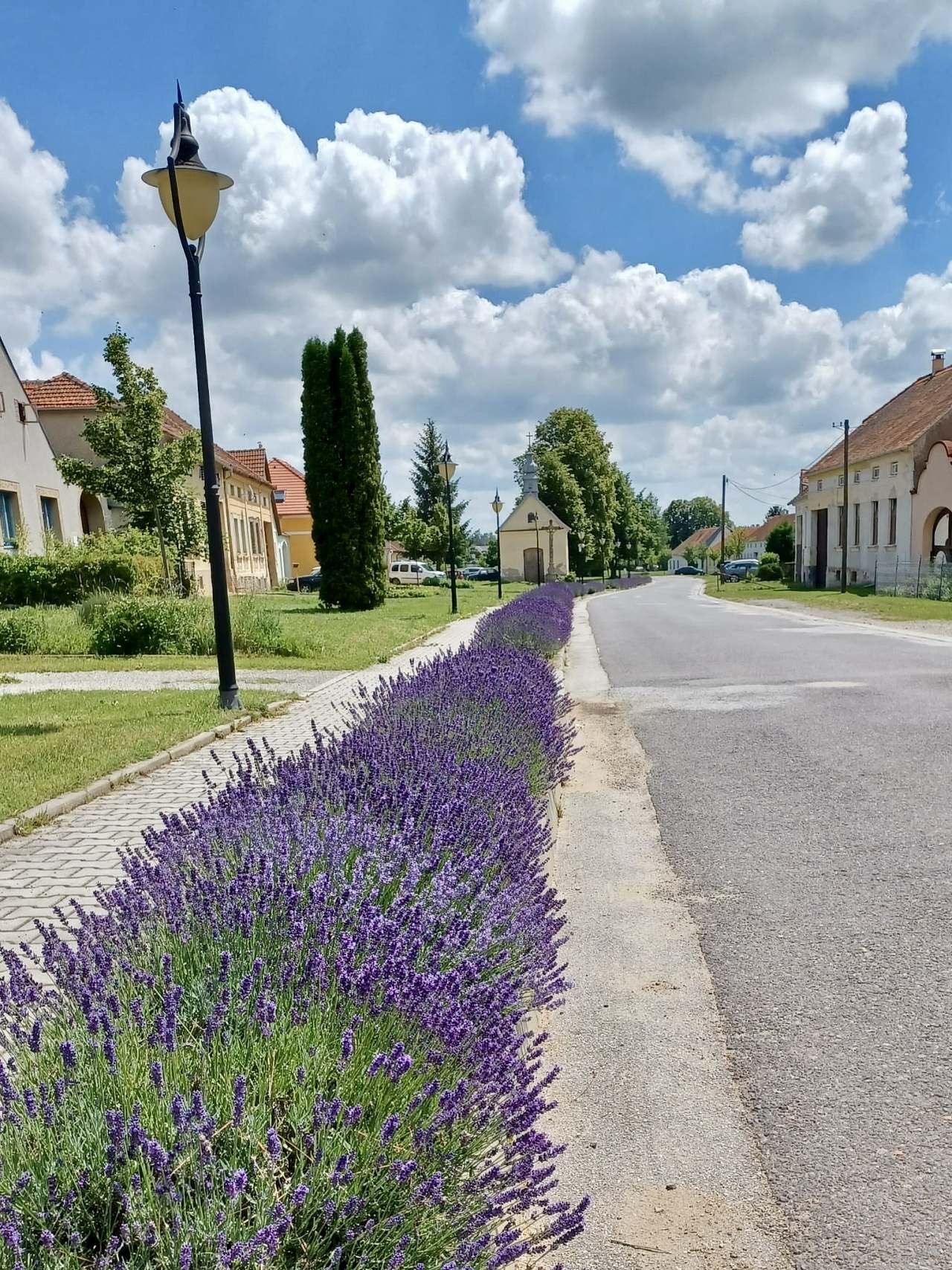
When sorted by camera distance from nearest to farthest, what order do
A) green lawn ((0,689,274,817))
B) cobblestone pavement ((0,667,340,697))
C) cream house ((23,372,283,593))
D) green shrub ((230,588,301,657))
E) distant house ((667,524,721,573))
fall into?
green lawn ((0,689,274,817)), cobblestone pavement ((0,667,340,697)), green shrub ((230,588,301,657)), cream house ((23,372,283,593)), distant house ((667,524,721,573))

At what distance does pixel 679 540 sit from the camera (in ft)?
587

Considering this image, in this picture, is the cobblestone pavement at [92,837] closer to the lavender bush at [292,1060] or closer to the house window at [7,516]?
the lavender bush at [292,1060]

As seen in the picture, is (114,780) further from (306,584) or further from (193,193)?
(306,584)

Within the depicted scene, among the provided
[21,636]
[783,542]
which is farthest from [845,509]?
[21,636]

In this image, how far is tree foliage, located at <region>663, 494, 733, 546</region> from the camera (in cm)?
17612

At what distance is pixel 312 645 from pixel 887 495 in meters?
34.6

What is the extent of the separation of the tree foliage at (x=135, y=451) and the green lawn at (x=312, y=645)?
3722 mm

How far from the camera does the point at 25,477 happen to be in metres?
28.5

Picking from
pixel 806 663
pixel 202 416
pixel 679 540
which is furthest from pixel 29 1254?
pixel 679 540

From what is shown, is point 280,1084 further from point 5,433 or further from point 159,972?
point 5,433

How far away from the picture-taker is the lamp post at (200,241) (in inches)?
365

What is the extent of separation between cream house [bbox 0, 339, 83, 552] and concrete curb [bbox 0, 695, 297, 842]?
66.4ft

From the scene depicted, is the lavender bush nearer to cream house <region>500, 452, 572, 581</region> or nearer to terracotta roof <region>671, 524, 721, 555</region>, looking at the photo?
cream house <region>500, 452, 572, 581</region>

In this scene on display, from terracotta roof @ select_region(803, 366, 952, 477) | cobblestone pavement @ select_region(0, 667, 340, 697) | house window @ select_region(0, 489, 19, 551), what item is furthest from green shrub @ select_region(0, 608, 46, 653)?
terracotta roof @ select_region(803, 366, 952, 477)
